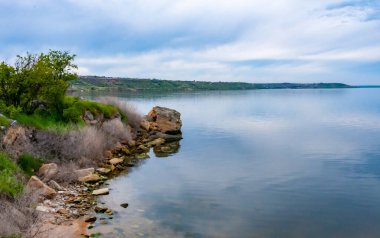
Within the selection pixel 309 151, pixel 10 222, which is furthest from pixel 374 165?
pixel 10 222

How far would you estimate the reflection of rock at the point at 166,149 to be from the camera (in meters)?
35.0

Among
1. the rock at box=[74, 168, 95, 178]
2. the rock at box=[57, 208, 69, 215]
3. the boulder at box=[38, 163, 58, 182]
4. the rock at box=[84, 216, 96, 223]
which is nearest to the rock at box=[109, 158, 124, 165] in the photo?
the rock at box=[74, 168, 95, 178]

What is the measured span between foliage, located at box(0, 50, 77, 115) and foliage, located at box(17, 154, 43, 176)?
4969mm

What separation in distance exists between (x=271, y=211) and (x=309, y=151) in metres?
17.5

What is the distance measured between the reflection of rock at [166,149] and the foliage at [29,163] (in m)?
14.3

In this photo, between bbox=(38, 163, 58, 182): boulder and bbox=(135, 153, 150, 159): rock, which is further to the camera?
bbox=(135, 153, 150, 159): rock

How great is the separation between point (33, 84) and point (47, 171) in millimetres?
9472

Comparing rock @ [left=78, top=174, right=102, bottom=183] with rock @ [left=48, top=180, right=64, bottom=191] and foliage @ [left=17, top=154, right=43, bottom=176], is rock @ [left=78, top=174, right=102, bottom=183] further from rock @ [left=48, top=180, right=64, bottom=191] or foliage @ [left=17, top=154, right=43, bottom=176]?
foliage @ [left=17, top=154, right=43, bottom=176]

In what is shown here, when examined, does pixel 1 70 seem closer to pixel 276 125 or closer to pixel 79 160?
pixel 79 160

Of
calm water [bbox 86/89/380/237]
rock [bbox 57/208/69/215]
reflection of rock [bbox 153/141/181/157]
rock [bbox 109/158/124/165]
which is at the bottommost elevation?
reflection of rock [bbox 153/141/181/157]

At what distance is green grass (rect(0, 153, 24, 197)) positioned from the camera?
50.8ft

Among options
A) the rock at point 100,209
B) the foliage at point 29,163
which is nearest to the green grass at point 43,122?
the foliage at point 29,163

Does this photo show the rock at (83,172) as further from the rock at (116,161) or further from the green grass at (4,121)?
the green grass at (4,121)

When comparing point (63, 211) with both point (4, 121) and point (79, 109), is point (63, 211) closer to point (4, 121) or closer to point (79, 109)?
point (4, 121)
